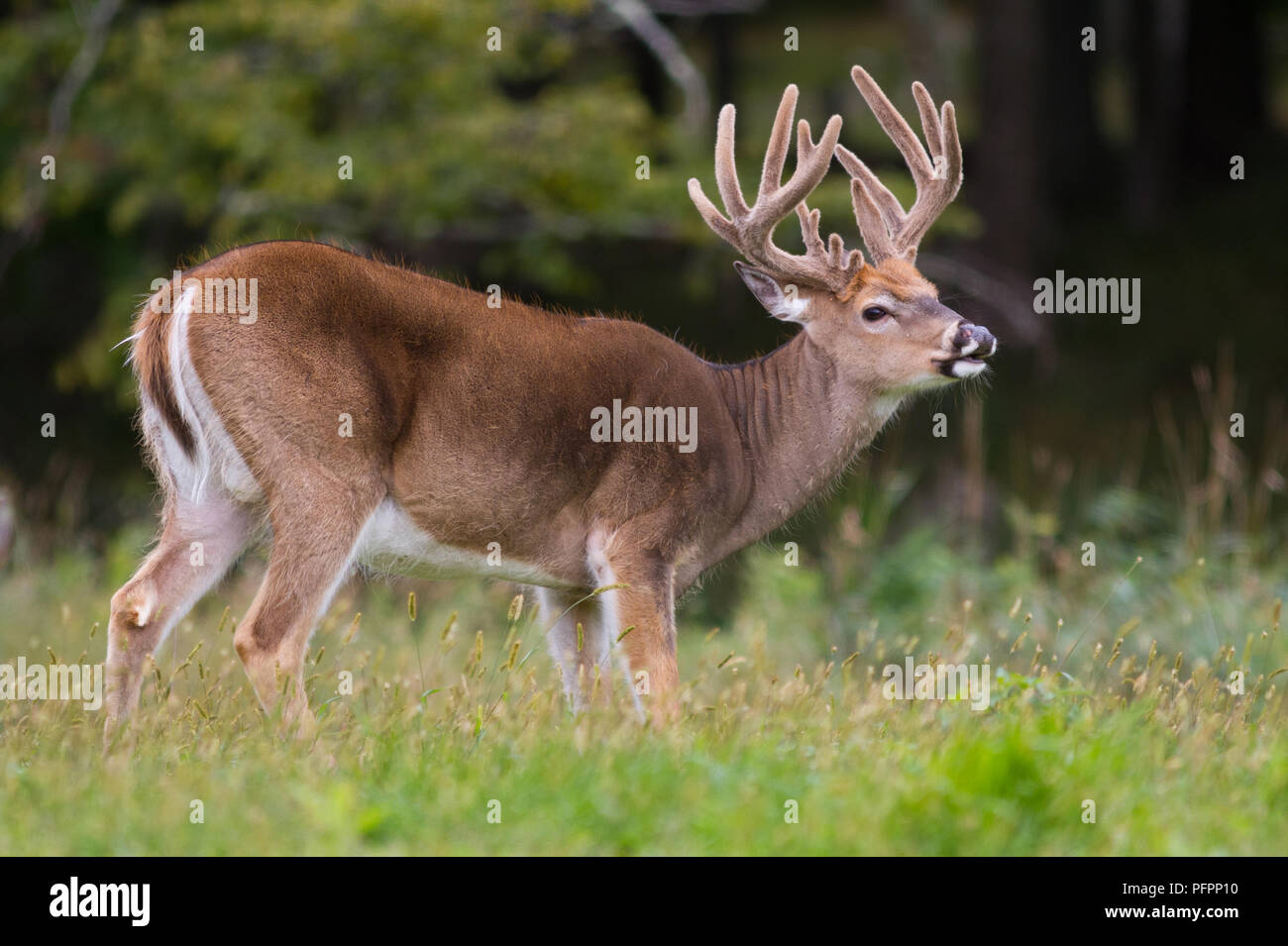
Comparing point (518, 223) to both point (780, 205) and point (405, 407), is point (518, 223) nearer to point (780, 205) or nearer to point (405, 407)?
point (780, 205)

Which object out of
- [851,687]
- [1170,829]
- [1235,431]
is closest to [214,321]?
[851,687]

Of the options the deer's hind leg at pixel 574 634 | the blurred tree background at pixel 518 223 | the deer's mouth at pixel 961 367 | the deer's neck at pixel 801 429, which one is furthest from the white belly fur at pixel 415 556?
the blurred tree background at pixel 518 223

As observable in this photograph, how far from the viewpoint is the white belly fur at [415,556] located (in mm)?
5441

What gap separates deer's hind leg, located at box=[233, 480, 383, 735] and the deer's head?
180 centimetres

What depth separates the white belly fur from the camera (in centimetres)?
544

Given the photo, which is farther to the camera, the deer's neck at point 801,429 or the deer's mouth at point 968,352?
the deer's neck at point 801,429

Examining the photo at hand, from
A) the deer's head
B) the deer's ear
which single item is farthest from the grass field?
the deer's ear

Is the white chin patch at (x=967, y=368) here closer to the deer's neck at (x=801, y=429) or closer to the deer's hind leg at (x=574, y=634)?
the deer's neck at (x=801, y=429)

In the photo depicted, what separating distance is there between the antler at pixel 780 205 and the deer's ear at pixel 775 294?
0.04m

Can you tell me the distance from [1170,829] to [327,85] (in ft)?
30.5

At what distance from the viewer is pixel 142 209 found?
1230 cm

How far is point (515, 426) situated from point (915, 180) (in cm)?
197

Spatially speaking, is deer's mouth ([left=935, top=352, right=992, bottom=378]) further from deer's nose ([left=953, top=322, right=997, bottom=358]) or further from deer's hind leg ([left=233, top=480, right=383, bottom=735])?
deer's hind leg ([left=233, top=480, right=383, bottom=735])

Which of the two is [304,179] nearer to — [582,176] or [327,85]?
[327,85]
